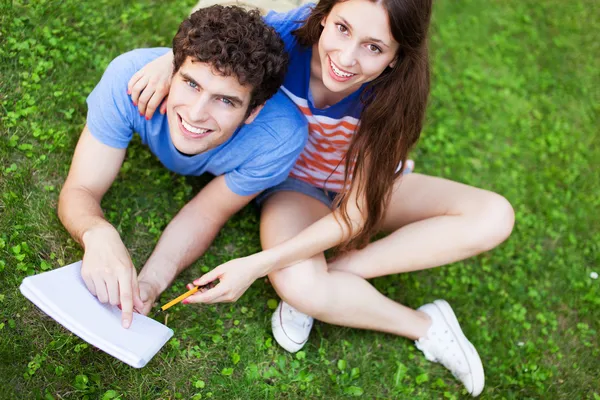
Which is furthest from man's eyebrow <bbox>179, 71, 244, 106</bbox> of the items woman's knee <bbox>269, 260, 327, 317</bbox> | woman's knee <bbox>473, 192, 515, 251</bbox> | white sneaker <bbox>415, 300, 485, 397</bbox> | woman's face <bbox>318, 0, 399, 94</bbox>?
white sneaker <bbox>415, 300, 485, 397</bbox>

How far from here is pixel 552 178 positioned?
14.9ft

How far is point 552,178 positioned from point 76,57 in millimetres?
3361

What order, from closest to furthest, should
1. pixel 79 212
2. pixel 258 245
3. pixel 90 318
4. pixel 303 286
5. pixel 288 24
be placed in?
pixel 90 318, pixel 79 212, pixel 288 24, pixel 303 286, pixel 258 245

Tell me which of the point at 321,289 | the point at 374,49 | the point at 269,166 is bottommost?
the point at 321,289

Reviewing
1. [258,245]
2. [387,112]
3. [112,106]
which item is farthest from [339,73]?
[258,245]

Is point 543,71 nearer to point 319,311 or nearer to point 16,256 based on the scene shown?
point 319,311

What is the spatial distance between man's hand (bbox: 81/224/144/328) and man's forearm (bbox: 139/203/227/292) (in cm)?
30

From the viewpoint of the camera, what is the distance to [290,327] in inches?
122

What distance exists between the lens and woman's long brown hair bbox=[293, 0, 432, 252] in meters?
2.57

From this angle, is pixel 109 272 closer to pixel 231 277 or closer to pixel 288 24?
pixel 231 277

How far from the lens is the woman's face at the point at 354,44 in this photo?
2.46 meters

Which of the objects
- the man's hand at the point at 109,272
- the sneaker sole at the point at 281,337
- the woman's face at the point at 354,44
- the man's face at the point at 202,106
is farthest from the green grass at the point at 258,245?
the woman's face at the point at 354,44

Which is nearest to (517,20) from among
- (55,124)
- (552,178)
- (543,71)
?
(543,71)

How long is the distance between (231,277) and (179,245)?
382 millimetres
